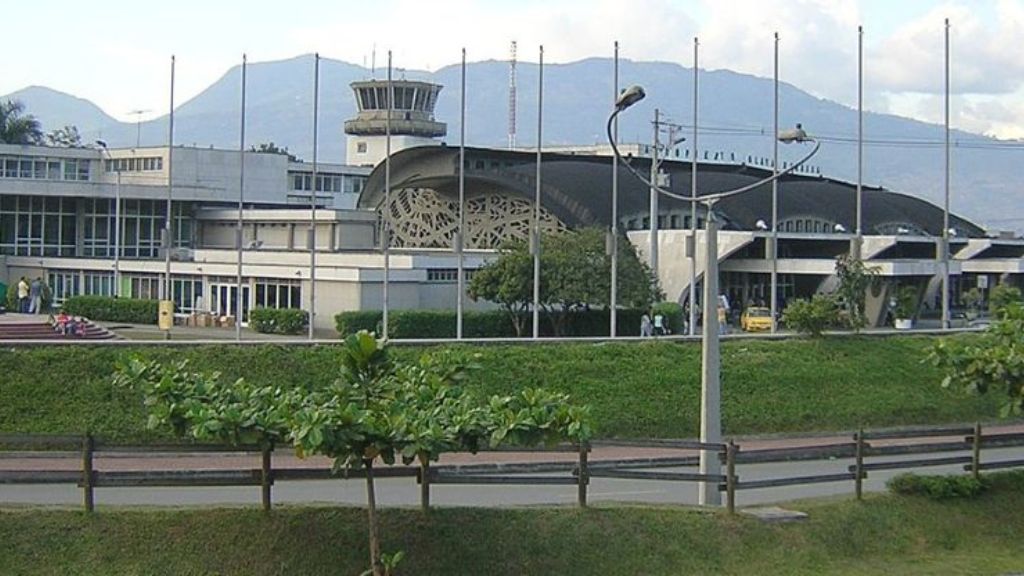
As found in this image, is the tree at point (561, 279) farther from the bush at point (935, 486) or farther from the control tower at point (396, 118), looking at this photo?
the control tower at point (396, 118)

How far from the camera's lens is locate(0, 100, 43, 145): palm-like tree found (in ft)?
329

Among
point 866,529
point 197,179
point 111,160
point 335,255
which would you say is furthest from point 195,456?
point 111,160

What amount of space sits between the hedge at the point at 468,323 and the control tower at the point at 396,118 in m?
48.4

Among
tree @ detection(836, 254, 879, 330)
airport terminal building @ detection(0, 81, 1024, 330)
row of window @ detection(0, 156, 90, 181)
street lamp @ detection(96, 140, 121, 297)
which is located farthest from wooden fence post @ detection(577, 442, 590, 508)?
row of window @ detection(0, 156, 90, 181)

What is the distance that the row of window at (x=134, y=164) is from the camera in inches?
3082

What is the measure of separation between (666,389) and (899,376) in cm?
751

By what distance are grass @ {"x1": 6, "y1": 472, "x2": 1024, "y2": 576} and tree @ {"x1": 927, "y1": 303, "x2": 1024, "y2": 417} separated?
8.68 feet

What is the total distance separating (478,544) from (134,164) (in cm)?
6688

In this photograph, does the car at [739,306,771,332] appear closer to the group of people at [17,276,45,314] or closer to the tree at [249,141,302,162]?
the group of people at [17,276,45,314]

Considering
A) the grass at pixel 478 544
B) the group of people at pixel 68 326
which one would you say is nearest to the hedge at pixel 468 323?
the group of people at pixel 68 326

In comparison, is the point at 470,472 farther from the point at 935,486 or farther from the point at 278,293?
the point at 278,293

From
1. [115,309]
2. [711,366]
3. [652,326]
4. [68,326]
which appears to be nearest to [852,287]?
[652,326]

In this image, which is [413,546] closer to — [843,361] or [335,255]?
[843,361]

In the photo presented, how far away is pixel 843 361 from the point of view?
37.7 m
